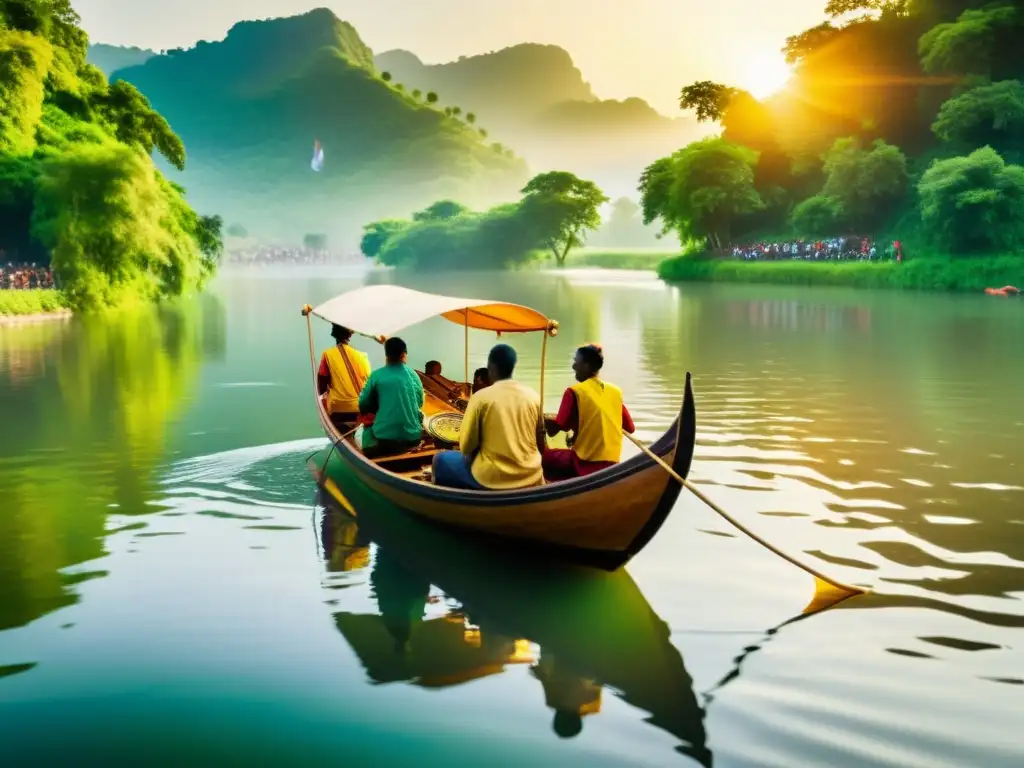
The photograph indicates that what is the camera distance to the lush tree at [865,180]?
199ft

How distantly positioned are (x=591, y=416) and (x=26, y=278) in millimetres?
37852

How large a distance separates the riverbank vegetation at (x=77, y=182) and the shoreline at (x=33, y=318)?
1.97 ft

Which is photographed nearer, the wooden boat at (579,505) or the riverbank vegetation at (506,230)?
the wooden boat at (579,505)

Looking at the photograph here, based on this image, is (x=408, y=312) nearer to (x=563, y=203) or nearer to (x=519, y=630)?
(x=519, y=630)

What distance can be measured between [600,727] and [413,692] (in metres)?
1.21

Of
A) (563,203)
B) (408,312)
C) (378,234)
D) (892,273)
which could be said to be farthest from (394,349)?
(378,234)

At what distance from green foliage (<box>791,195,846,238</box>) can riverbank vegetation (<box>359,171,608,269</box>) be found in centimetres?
4071

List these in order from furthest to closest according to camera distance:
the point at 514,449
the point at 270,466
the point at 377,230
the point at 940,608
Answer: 1. the point at 377,230
2. the point at 270,466
3. the point at 514,449
4. the point at 940,608

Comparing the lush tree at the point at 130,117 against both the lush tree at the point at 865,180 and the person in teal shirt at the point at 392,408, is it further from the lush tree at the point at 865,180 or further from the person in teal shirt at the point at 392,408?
the lush tree at the point at 865,180

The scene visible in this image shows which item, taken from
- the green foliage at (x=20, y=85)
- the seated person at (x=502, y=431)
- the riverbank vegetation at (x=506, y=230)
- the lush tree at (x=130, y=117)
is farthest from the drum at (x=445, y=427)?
the riverbank vegetation at (x=506, y=230)

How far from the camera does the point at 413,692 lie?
19.2 ft

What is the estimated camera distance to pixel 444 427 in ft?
35.5

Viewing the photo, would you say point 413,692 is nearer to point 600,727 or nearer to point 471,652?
point 471,652

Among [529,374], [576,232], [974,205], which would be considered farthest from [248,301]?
[576,232]
